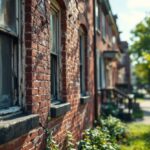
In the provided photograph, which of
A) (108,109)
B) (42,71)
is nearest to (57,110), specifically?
(42,71)

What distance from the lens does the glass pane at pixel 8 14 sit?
4.78 metres

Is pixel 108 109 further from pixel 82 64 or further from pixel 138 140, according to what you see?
pixel 82 64

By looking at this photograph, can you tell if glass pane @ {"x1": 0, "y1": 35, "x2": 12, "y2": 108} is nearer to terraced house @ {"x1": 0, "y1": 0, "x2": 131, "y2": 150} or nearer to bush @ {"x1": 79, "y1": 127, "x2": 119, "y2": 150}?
terraced house @ {"x1": 0, "y1": 0, "x2": 131, "y2": 150}

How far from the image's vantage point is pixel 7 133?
4.20 meters

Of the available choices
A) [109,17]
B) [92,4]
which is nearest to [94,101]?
[92,4]

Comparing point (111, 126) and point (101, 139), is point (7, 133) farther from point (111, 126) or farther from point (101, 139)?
point (111, 126)

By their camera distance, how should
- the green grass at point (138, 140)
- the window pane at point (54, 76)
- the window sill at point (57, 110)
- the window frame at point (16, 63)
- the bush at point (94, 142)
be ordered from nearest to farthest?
the window frame at point (16, 63)
the window sill at point (57, 110)
the window pane at point (54, 76)
the bush at point (94, 142)
the green grass at point (138, 140)

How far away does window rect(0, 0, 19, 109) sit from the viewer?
4.83 meters

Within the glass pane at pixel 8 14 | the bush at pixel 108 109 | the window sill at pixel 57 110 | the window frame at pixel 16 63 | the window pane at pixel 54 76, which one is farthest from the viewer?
the bush at pixel 108 109

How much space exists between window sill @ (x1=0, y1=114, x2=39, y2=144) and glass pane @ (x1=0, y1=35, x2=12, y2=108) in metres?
0.27

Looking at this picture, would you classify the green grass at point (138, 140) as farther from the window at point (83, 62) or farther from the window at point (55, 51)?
the window at point (55, 51)

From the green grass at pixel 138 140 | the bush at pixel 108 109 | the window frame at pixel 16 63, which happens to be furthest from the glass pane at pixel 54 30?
the bush at pixel 108 109

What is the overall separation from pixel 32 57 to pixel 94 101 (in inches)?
316

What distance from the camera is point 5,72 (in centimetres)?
493
